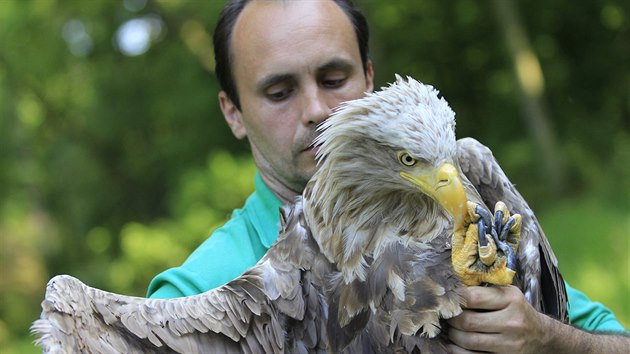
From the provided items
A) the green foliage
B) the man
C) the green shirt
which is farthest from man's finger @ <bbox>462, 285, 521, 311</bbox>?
the green foliage

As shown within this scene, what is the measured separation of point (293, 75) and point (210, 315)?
0.97m

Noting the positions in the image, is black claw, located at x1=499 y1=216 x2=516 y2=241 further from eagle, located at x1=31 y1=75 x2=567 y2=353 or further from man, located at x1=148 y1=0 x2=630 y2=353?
man, located at x1=148 y1=0 x2=630 y2=353

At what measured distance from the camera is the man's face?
3287mm

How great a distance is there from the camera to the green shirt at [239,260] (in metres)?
3.18

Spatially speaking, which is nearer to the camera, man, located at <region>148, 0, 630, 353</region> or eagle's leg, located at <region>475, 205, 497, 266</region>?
eagle's leg, located at <region>475, 205, 497, 266</region>

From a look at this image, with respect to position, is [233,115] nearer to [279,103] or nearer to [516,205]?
[279,103]

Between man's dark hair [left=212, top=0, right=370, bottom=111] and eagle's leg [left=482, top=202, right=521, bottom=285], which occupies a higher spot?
man's dark hair [left=212, top=0, right=370, bottom=111]

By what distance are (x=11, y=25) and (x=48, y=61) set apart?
100cm

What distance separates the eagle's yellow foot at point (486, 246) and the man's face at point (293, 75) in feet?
2.95

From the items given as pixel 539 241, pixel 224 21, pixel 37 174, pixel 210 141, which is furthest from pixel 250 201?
pixel 37 174

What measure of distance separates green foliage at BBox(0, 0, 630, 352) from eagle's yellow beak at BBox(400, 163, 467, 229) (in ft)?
28.1

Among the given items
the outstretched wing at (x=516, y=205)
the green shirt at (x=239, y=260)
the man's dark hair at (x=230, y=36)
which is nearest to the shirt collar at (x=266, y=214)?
the green shirt at (x=239, y=260)

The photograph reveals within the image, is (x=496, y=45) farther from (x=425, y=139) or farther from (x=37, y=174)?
(x=425, y=139)

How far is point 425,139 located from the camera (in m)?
2.58
